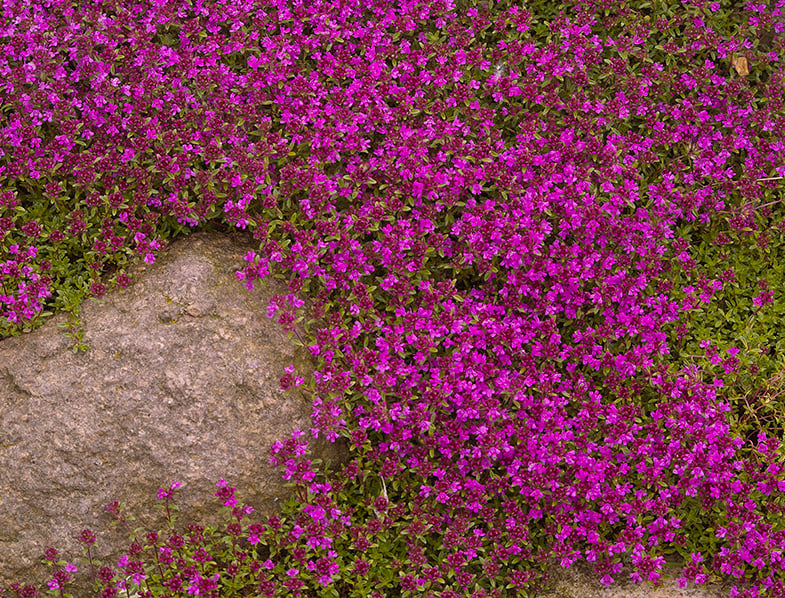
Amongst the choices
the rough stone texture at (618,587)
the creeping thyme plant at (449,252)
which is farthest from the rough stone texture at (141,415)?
the rough stone texture at (618,587)

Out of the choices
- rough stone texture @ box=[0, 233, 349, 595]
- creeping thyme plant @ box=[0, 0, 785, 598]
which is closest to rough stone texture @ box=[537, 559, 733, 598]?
creeping thyme plant @ box=[0, 0, 785, 598]

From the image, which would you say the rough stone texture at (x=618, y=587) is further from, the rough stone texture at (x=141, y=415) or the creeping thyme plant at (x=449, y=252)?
the rough stone texture at (x=141, y=415)

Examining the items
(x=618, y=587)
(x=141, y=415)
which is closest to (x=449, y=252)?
(x=141, y=415)

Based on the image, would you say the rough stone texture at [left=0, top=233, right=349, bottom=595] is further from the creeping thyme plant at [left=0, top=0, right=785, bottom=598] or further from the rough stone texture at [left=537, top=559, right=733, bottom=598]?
the rough stone texture at [left=537, top=559, right=733, bottom=598]

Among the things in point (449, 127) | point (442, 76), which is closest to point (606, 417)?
point (449, 127)

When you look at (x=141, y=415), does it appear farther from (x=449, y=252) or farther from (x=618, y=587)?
(x=618, y=587)

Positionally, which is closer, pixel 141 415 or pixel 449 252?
pixel 141 415
